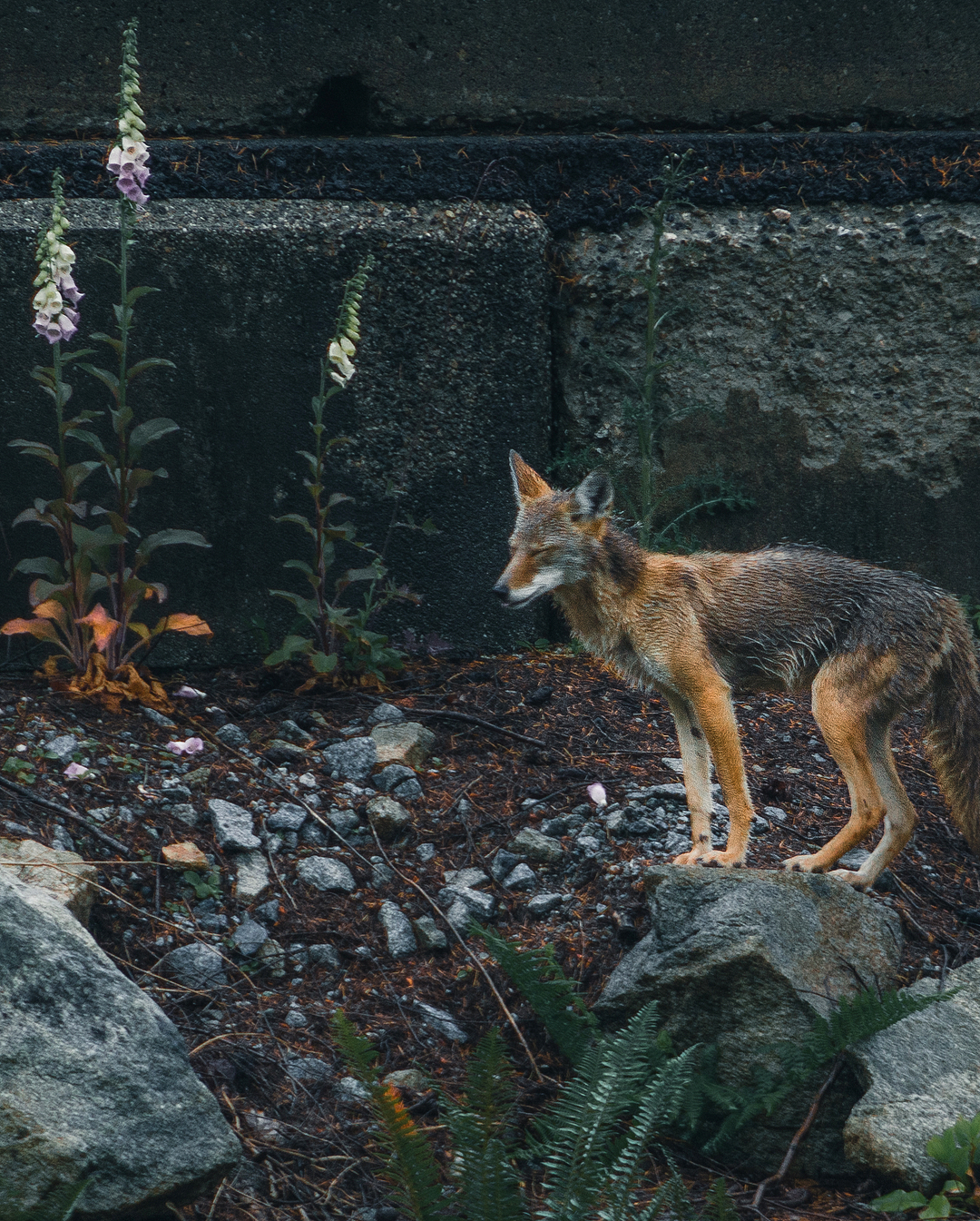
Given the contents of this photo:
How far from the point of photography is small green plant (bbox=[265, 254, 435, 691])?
490 cm

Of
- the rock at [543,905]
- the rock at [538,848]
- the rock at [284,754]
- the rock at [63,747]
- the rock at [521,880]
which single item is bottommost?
the rock at [543,905]

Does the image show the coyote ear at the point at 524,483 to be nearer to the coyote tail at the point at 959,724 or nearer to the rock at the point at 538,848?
the rock at the point at 538,848

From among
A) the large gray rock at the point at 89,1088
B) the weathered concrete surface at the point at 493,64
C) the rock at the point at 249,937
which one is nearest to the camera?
the large gray rock at the point at 89,1088

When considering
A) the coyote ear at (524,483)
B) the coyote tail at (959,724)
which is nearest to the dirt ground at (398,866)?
the coyote tail at (959,724)

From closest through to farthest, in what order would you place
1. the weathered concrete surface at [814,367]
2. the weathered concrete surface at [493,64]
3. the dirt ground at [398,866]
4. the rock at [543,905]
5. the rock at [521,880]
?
the dirt ground at [398,866]
the rock at [543,905]
the rock at [521,880]
the weathered concrete surface at [493,64]
the weathered concrete surface at [814,367]

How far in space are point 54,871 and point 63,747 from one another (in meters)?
0.80

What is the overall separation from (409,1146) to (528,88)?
5109mm

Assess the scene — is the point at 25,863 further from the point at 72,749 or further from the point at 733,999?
the point at 733,999

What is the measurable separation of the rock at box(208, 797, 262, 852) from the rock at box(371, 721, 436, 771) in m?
0.64

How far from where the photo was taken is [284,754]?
4895 millimetres

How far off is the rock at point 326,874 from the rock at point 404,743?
58 cm

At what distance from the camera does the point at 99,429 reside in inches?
220

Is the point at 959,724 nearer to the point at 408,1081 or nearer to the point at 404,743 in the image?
the point at 404,743

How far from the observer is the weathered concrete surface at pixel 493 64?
5914mm
